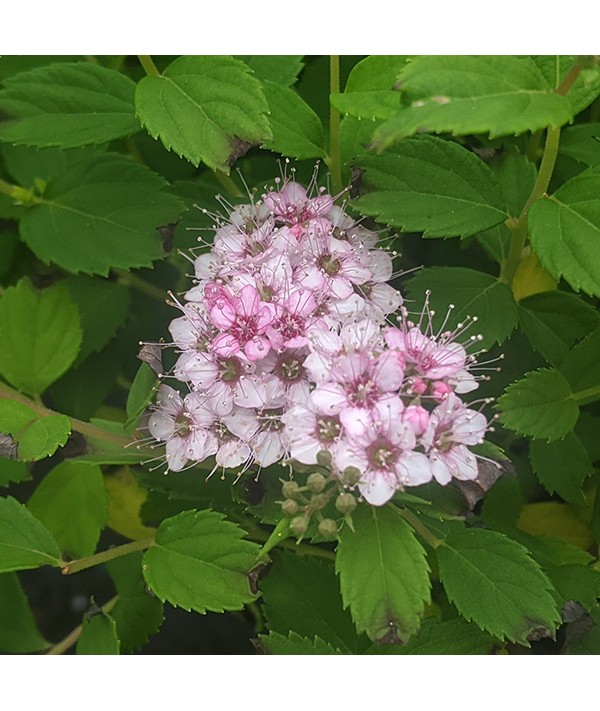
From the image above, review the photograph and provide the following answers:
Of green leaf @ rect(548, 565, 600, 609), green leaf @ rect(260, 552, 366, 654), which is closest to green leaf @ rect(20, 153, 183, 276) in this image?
green leaf @ rect(260, 552, 366, 654)

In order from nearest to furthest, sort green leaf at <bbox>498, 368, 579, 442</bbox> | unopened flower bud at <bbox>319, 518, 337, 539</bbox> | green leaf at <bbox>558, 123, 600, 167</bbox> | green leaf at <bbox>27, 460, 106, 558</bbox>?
unopened flower bud at <bbox>319, 518, 337, 539</bbox>, green leaf at <bbox>498, 368, 579, 442</bbox>, green leaf at <bbox>558, 123, 600, 167</bbox>, green leaf at <bbox>27, 460, 106, 558</bbox>

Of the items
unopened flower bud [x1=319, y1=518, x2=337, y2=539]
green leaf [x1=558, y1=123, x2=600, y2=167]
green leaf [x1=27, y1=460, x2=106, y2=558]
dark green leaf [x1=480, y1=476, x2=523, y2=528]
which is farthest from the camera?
green leaf [x1=27, y1=460, x2=106, y2=558]

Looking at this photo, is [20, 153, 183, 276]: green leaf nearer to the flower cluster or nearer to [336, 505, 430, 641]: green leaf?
the flower cluster

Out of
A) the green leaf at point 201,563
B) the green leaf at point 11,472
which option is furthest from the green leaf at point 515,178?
the green leaf at point 11,472

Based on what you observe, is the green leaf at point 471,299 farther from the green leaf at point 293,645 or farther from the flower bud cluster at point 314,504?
the green leaf at point 293,645

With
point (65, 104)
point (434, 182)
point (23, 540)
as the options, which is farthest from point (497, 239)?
point (23, 540)

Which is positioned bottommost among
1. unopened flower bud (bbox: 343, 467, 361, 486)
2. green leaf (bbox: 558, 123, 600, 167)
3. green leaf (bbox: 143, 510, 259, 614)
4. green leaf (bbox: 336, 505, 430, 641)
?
green leaf (bbox: 143, 510, 259, 614)
